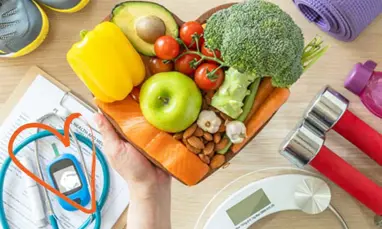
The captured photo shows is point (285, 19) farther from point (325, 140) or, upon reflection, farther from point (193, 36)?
point (325, 140)

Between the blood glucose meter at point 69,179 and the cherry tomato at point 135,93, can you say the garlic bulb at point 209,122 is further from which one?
the blood glucose meter at point 69,179

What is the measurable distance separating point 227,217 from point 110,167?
209 millimetres

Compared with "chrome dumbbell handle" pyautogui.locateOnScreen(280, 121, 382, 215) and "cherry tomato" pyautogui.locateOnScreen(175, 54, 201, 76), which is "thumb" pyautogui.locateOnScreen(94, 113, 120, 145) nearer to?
"cherry tomato" pyautogui.locateOnScreen(175, 54, 201, 76)

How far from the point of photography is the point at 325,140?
0.89 metres

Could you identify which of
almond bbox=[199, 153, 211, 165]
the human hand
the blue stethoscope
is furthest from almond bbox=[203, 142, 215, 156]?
the blue stethoscope

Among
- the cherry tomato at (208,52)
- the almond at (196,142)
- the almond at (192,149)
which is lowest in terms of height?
the almond at (192,149)

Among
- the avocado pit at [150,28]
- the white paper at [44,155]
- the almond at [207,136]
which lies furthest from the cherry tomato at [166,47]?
the white paper at [44,155]

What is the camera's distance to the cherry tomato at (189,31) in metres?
0.74

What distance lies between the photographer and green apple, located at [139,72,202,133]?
72cm

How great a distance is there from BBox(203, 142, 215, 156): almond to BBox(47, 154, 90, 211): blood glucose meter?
248 millimetres

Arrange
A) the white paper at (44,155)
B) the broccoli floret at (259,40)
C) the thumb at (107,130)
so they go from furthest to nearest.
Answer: the white paper at (44,155)
the thumb at (107,130)
the broccoli floret at (259,40)

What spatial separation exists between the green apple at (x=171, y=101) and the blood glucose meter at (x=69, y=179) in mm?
209

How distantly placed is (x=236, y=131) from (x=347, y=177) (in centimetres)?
23

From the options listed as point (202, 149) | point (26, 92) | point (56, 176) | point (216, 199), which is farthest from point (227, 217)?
point (26, 92)
